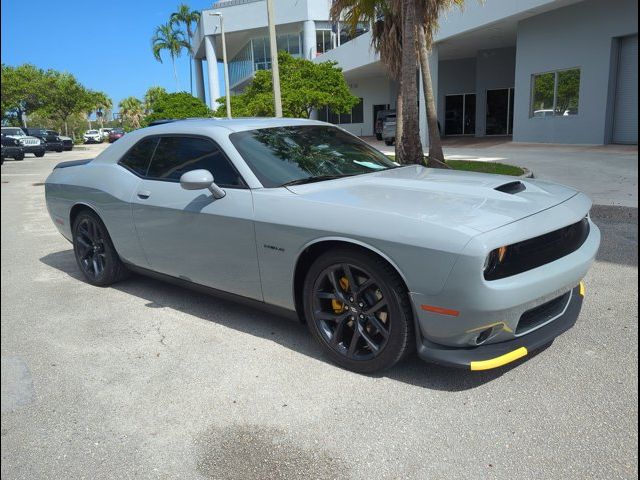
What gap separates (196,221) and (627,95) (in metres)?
18.5

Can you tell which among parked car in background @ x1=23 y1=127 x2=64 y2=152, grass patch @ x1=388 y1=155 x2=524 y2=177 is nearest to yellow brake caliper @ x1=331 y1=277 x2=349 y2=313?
grass patch @ x1=388 y1=155 x2=524 y2=177

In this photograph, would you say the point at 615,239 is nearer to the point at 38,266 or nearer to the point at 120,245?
the point at 120,245

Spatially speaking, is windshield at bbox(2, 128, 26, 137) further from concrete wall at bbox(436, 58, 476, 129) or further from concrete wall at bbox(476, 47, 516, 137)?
concrete wall at bbox(476, 47, 516, 137)

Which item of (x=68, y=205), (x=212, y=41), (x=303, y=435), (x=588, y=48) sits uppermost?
(x=212, y=41)

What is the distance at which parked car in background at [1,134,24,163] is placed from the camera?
2660 cm

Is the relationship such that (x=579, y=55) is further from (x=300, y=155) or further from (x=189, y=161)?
(x=189, y=161)

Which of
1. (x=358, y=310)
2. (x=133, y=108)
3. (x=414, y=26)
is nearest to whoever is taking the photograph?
(x=358, y=310)

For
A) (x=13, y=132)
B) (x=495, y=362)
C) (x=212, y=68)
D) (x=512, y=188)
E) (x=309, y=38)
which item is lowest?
(x=495, y=362)

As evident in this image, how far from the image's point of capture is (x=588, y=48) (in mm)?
18188

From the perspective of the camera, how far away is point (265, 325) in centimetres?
418

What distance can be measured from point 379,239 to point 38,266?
16.0ft

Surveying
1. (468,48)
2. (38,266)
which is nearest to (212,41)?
(468,48)

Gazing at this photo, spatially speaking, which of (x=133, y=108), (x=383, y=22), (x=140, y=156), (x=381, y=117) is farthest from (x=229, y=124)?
(x=133, y=108)

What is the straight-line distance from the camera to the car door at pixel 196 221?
3.69 m
